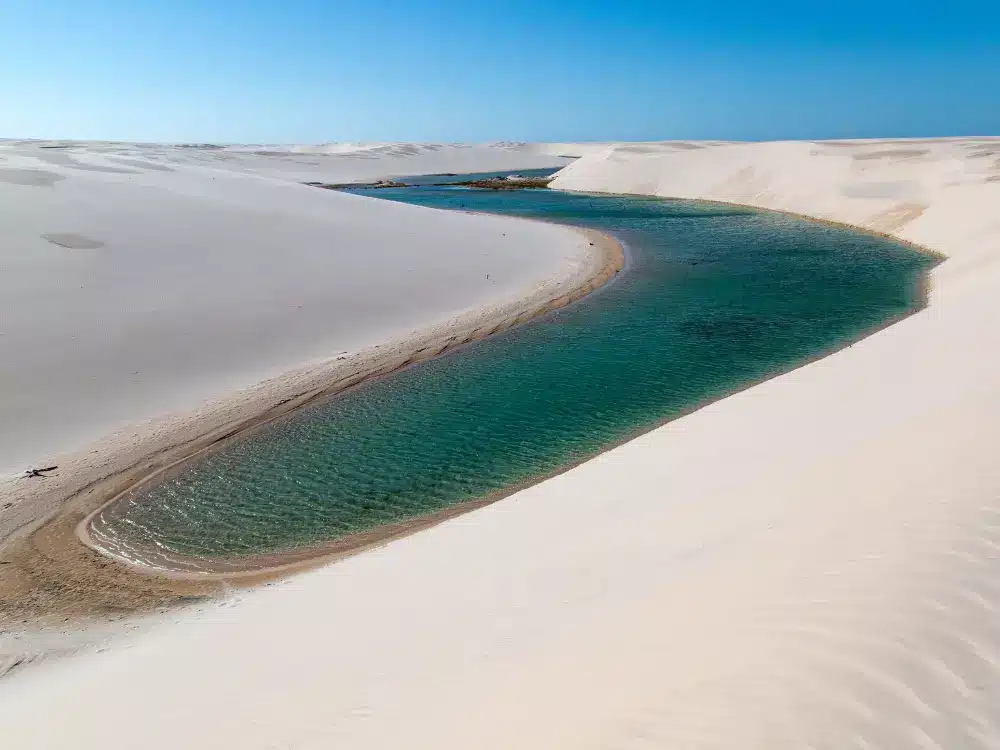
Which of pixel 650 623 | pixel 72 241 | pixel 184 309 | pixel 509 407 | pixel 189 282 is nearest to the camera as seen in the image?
pixel 650 623

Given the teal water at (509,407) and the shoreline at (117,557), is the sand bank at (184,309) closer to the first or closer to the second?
the shoreline at (117,557)

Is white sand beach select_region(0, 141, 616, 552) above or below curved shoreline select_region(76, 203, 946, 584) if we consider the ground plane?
above

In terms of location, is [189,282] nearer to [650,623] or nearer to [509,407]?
[509,407]

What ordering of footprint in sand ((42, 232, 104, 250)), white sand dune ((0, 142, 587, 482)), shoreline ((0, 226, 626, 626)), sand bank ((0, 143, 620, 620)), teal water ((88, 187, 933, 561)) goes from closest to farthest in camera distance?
1. shoreline ((0, 226, 626, 626))
2. teal water ((88, 187, 933, 561))
3. sand bank ((0, 143, 620, 620))
4. white sand dune ((0, 142, 587, 482))
5. footprint in sand ((42, 232, 104, 250))

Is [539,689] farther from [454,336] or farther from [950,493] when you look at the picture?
[454,336]

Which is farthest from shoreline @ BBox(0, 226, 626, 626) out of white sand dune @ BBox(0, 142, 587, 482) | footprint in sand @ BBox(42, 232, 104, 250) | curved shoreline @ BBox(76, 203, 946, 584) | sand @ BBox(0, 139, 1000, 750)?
footprint in sand @ BBox(42, 232, 104, 250)

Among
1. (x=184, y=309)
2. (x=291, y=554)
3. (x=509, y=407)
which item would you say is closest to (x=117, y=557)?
(x=291, y=554)

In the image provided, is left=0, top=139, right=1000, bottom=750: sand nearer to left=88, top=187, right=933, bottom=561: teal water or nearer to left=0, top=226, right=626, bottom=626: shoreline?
left=0, top=226, right=626, bottom=626: shoreline
